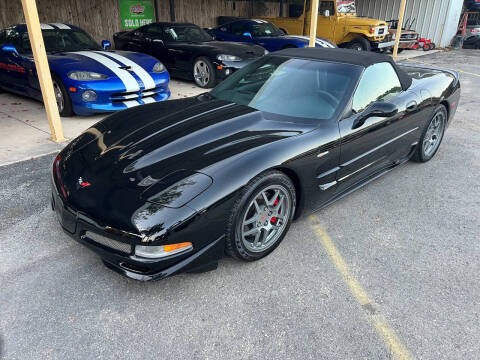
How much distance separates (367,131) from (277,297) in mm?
1668

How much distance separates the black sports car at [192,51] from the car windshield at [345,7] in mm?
5513

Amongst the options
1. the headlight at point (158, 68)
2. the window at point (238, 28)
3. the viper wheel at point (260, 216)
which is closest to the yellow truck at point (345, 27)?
the window at point (238, 28)

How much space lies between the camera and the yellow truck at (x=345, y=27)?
11.7 m

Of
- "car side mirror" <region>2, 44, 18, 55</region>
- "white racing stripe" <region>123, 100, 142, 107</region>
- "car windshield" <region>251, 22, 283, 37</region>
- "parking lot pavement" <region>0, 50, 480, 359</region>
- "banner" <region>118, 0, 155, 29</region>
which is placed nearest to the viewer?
"parking lot pavement" <region>0, 50, 480, 359</region>

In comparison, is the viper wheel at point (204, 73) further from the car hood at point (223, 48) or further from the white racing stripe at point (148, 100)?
the white racing stripe at point (148, 100)

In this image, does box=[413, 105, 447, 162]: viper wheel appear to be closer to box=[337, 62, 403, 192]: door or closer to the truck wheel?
box=[337, 62, 403, 192]: door

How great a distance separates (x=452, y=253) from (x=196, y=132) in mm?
2173

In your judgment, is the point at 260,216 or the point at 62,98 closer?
the point at 260,216

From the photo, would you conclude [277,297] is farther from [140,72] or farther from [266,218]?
[140,72]

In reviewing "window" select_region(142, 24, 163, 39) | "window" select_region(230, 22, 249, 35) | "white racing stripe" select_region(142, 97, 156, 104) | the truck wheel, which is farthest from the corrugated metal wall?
"white racing stripe" select_region(142, 97, 156, 104)

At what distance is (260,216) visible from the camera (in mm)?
2463

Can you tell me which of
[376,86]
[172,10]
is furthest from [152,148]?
[172,10]

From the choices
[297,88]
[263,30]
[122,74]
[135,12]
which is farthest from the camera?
[135,12]

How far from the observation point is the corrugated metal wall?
1666cm
